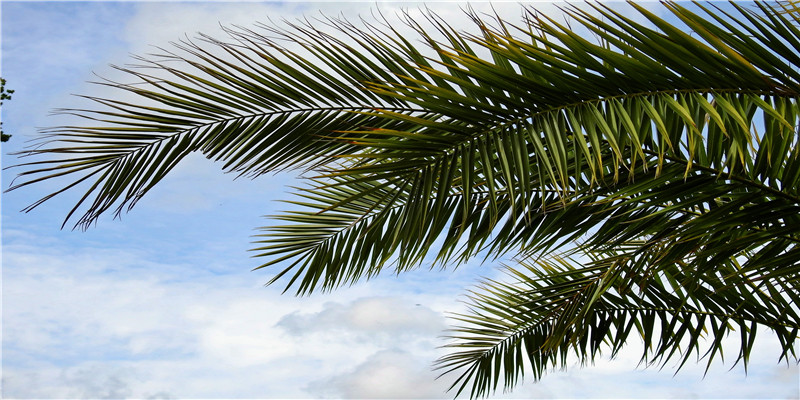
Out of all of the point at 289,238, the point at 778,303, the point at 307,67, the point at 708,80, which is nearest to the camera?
the point at 708,80

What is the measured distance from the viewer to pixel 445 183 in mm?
2107

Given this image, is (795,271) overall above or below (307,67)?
below

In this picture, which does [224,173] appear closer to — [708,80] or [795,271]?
[708,80]

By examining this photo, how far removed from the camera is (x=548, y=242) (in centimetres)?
315

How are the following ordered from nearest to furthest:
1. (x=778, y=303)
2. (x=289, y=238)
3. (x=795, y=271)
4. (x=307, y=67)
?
(x=307, y=67) < (x=795, y=271) < (x=778, y=303) < (x=289, y=238)

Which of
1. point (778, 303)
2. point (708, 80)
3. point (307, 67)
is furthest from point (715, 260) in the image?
point (307, 67)

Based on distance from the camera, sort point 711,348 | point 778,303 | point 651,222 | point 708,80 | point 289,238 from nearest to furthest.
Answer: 1. point 708,80
2. point 651,222
3. point 778,303
4. point 711,348
5. point 289,238

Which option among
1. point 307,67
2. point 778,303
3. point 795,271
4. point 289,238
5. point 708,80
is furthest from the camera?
point 289,238

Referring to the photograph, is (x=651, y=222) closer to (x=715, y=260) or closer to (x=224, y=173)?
(x=715, y=260)

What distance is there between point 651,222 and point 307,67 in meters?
1.62

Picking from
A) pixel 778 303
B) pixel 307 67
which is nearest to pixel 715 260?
pixel 778 303

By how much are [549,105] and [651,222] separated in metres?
1.22

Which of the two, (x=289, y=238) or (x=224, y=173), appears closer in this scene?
(x=224, y=173)

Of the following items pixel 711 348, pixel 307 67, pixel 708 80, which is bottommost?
pixel 711 348
